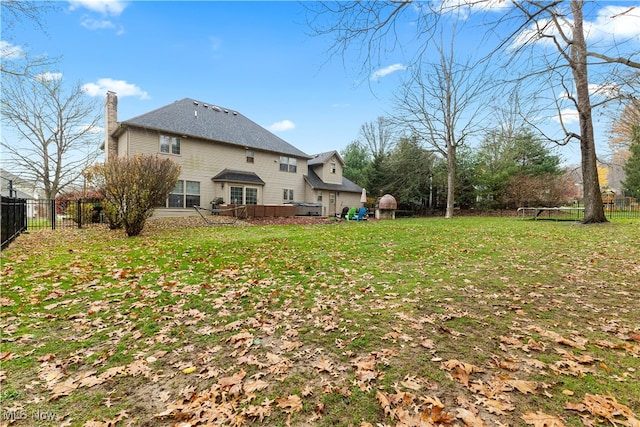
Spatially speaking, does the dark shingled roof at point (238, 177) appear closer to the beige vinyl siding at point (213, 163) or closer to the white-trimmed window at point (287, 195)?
the beige vinyl siding at point (213, 163)

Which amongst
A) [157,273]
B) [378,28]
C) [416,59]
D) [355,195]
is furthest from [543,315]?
[355,195]

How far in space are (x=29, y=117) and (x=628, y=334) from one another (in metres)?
32.5

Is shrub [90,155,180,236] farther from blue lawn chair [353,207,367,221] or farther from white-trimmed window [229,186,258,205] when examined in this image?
blue lawn chair [353,207,367,221]

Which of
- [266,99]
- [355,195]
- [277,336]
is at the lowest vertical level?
[277,336]

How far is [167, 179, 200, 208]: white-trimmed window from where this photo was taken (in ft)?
58.2

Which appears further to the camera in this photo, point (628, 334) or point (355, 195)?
point (355, 195)

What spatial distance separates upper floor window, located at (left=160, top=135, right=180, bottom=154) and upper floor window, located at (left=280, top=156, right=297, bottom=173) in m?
8.04

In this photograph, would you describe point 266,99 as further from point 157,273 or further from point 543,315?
point 543,315

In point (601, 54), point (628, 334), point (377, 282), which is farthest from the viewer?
point (377, 282)

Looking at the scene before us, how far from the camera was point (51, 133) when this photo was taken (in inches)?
892

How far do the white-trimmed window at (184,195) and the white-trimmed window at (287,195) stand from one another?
22.9 ft

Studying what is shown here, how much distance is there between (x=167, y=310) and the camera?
152 inches

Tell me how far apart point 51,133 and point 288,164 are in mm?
19104

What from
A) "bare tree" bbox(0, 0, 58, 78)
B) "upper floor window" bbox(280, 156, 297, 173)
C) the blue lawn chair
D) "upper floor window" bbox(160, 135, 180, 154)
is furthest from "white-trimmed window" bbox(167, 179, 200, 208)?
the blue lawn chair
